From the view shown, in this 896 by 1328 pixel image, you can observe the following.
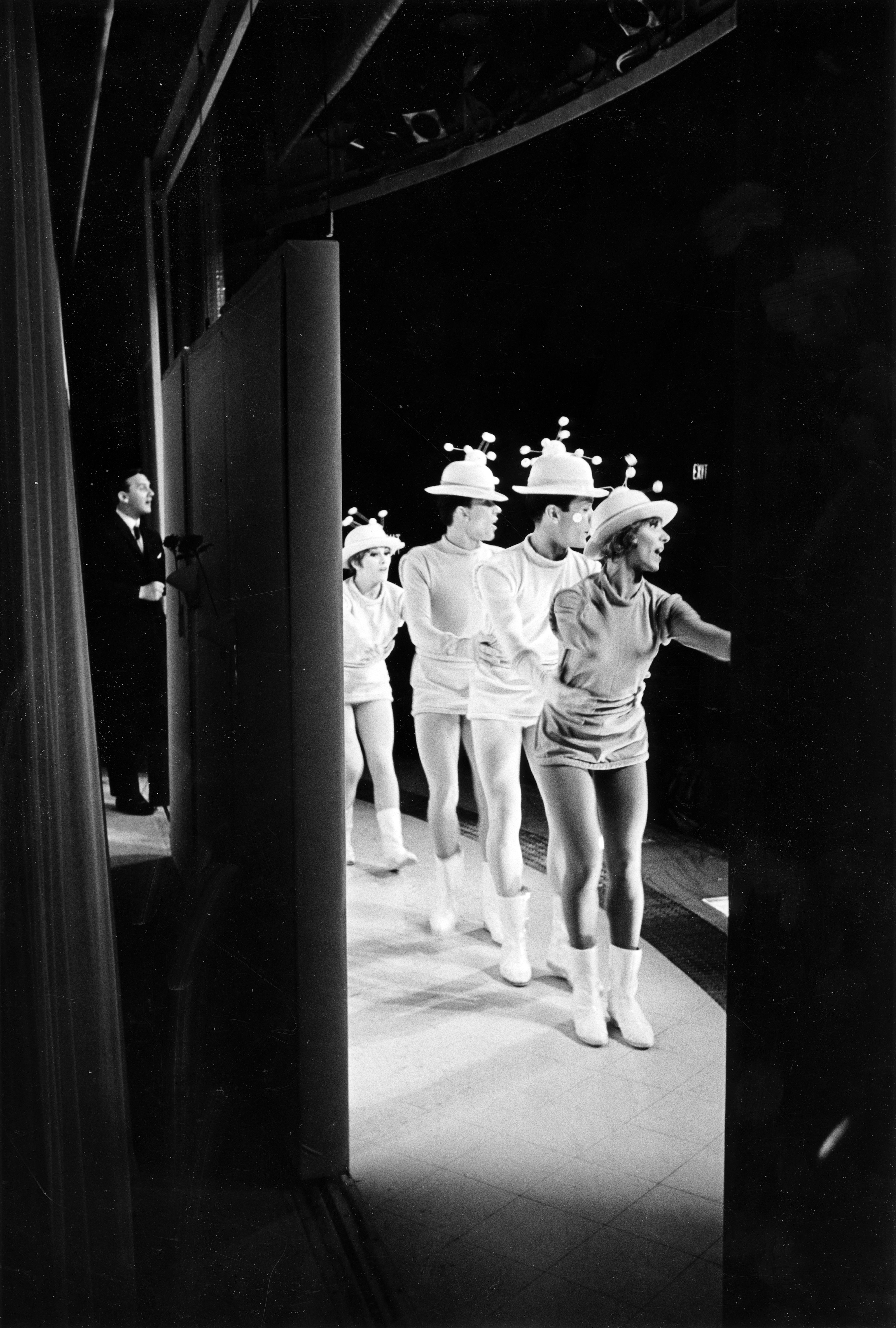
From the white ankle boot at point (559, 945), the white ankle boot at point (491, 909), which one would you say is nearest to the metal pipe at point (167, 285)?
the white ankle boot at point (491, 909)

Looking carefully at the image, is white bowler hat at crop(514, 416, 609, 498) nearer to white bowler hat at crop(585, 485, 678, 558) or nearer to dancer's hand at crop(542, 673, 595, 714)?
white bowler hat at crop(585, 485, 678, 558)

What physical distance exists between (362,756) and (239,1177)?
857 mm

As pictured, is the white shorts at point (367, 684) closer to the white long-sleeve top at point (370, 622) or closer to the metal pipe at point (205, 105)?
the white long-sleeve top at point (370, 622)

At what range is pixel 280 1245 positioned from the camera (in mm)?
2033

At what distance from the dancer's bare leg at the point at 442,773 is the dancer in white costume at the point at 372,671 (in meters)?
0.06

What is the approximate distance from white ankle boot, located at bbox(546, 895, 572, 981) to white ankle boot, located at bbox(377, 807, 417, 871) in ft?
0.98

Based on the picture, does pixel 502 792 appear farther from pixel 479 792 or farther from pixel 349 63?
pixel 349 63

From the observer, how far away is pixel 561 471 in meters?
1.97

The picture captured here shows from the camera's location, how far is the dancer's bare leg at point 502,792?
7.06ft

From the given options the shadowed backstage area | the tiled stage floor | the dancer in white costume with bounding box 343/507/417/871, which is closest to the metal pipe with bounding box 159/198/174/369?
the shadowed backstage area

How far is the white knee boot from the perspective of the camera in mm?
2082

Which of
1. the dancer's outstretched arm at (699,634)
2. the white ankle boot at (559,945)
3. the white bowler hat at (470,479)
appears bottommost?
the white ankle boot at (559,945)

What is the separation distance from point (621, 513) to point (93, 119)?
45.5 inches

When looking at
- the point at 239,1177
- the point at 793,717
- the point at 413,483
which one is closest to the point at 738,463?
the point at 793,717
